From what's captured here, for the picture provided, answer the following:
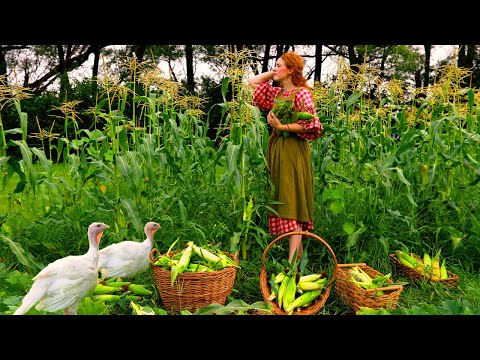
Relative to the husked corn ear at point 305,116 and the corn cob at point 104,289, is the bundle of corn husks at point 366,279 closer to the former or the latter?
the husked corn ear at point 305,116

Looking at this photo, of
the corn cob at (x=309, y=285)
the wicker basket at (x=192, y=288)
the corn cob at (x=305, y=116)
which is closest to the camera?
the wicker basket at (x=192, y=288)

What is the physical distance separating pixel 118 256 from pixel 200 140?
5.59 ft

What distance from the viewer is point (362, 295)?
3.32 meters

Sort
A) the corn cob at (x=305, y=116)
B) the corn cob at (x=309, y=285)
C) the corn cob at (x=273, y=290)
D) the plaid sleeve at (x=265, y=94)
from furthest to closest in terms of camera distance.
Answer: the plaid sleeve at (x=265, y=94) → the corn cob at (x=305, y=116) → the corn cob at (x=309, y=285) → the corn cob at (x=273, y=290)

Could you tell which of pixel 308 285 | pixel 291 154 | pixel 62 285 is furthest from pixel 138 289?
pixel 291 154

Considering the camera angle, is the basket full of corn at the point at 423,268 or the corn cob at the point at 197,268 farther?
the basket full of corn at the point at 423,268

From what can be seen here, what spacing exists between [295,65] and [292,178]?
0.90 metres

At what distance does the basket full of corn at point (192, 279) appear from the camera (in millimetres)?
3285

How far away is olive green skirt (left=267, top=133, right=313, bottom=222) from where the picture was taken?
13.1ft

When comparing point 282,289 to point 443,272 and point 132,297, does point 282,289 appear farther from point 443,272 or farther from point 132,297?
point 443,272

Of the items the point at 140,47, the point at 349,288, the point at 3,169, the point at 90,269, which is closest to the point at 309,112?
the point at 349,288

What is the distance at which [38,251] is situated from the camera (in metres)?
4.20

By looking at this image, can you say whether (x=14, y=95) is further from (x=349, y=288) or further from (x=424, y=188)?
(x=424, y=188)

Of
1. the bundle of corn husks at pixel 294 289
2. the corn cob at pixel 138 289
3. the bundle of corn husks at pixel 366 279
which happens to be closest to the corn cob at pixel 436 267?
the bundle of corn husks at pixel 366 279
